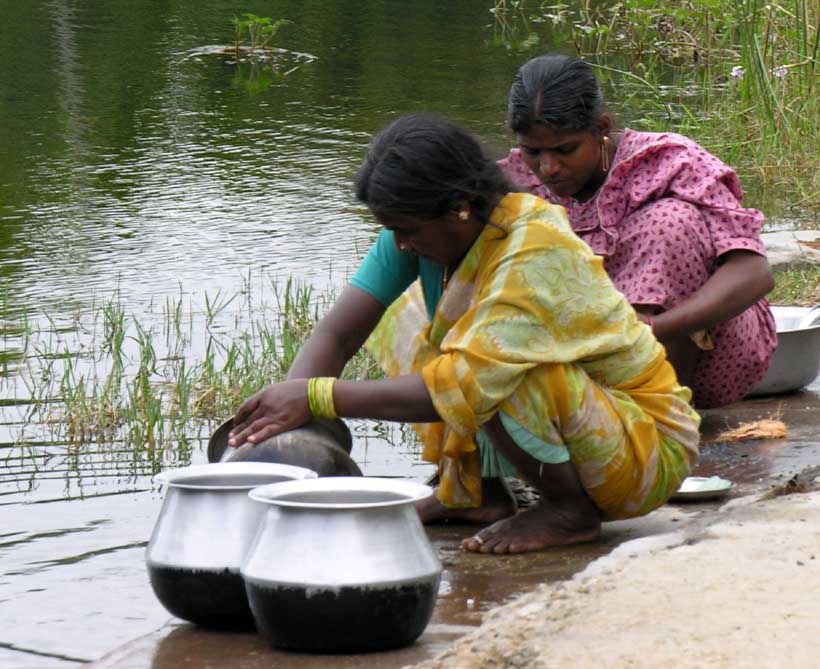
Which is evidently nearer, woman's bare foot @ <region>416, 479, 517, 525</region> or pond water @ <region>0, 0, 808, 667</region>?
woman's bare foot @ <region>416, 479, 517, 525</region>

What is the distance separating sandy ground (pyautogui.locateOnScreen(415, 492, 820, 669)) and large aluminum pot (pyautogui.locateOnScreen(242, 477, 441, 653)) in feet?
0.41

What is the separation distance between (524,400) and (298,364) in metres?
0.60

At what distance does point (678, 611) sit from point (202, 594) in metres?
0.79

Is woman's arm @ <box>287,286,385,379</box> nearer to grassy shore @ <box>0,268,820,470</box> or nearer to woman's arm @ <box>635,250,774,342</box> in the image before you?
woman's arm @ <box>635,250,774,342</box>

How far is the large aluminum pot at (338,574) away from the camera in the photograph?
2.31m

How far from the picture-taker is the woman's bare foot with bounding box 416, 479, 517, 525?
324 cm

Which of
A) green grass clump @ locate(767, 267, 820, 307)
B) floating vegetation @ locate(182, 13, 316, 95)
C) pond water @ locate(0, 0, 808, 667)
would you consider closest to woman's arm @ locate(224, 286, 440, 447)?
pond water @ locate(0, 0, 808, 667)

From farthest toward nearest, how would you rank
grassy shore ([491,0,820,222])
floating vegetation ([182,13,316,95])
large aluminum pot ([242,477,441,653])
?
1. floating vegetation ([182,13,316,95])
2. grassy shore ([491,0,820,222])
3. large aluminum pot ([242,477,441,653])

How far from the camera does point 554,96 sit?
3400 millimetres

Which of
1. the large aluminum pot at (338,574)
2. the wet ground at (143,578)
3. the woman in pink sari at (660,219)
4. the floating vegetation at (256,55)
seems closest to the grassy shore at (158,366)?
the wet ground at (143,578)

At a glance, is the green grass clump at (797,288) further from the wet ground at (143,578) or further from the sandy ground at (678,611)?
the sandy ground at (678,611)

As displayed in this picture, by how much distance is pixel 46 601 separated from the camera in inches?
119

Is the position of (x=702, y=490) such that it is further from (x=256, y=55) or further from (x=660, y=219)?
(x=256, y=55)

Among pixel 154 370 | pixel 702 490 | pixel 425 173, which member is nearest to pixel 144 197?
pixel 154 370
